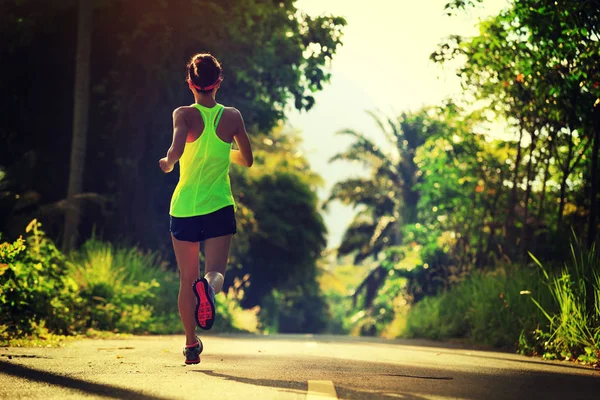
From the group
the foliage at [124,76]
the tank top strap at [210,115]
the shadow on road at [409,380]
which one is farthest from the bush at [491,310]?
the foliage at [124,76]

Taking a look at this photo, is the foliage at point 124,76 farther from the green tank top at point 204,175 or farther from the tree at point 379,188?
the tree at point 379,188

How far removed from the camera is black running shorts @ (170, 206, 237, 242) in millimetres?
7289

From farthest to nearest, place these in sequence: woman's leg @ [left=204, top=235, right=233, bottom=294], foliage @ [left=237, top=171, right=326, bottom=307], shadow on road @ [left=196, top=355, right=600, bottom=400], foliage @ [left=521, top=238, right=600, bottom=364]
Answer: foliage @ [left=237, top=171, right=326, bottom=307] < foliage @ [left=521, top=238, right=600, bottom=364] < woman's leg @ [left=204, top=235, right=233, bottom=294] < shadow on road @ [left=196, top=355, right=600, bottom=400]

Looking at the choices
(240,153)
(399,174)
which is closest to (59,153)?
(240,153)

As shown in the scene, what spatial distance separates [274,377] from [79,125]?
42.6 ft

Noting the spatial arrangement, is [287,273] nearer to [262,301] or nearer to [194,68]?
[262,301]

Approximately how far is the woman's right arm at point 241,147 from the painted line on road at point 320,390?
196 cm

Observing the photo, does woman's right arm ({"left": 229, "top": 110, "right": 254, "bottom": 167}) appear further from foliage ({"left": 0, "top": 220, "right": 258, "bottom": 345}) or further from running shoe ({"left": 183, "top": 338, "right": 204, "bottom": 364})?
foliage ({"left": 0, "top": 220, "right": 258, "bottom": 345})

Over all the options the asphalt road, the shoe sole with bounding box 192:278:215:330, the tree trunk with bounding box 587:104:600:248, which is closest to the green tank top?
the shoe sole with bounding box 192:278:215:330

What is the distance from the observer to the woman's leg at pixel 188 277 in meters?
7.41

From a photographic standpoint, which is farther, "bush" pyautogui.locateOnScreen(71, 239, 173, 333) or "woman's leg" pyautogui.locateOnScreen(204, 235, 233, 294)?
"bush" pyautogui.locateOnScreen(71, 239, 173, 333)

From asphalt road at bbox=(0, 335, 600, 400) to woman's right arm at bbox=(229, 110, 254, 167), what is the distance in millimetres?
1687

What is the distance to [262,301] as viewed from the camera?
4331cm

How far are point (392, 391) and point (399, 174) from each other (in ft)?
131
